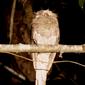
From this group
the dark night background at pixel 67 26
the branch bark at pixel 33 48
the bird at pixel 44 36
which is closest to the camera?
the branch bark at pixel 33 48

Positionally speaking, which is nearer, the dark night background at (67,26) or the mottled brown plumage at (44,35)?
the mottled brown plumage at (44,35)

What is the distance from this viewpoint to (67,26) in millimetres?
3291

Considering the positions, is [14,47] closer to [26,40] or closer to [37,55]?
[37,55]

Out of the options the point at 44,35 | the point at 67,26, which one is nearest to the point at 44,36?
the point at 44,35

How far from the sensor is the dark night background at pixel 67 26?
3.00m

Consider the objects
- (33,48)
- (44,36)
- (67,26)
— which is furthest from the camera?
(67,26)

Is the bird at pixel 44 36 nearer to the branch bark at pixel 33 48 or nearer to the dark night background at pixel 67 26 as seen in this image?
the branch bark at pixel 33 48

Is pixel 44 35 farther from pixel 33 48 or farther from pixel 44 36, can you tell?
pixel 33 48

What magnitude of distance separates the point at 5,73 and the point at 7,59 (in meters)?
0.16

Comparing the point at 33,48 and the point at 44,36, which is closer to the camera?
the point at 33,48

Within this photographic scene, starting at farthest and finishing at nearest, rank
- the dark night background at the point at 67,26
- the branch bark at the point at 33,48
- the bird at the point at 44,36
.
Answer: the dark night background at the point at 67,26, the bird at the point at 44,36, the branch bark at the point at 33,48

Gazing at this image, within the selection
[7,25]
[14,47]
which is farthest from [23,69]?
[14,47]

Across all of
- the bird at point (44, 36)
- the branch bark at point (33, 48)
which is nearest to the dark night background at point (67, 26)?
the bird at point (44, 36)

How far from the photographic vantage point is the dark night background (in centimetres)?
300
